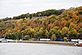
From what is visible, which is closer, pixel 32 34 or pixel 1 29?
pixel 1 29

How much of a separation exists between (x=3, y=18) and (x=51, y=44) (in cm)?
200

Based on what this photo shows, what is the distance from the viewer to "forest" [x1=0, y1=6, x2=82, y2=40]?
8906 millimetres

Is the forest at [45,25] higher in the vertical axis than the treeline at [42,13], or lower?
lower

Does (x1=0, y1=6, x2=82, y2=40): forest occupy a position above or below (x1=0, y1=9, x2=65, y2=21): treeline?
below

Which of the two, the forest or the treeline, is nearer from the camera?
the forest

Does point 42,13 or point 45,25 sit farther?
point 42,13

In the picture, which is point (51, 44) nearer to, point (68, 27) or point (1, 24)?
point (68, 27)

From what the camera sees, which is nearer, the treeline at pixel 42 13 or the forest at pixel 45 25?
the forest at pixel 45 25

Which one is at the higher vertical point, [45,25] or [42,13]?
[42,13]

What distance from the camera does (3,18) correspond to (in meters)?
8.75

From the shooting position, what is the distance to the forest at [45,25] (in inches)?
351

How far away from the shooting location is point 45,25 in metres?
9.50

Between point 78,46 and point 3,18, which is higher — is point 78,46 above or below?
below

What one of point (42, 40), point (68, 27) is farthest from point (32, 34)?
point (68, 27)
